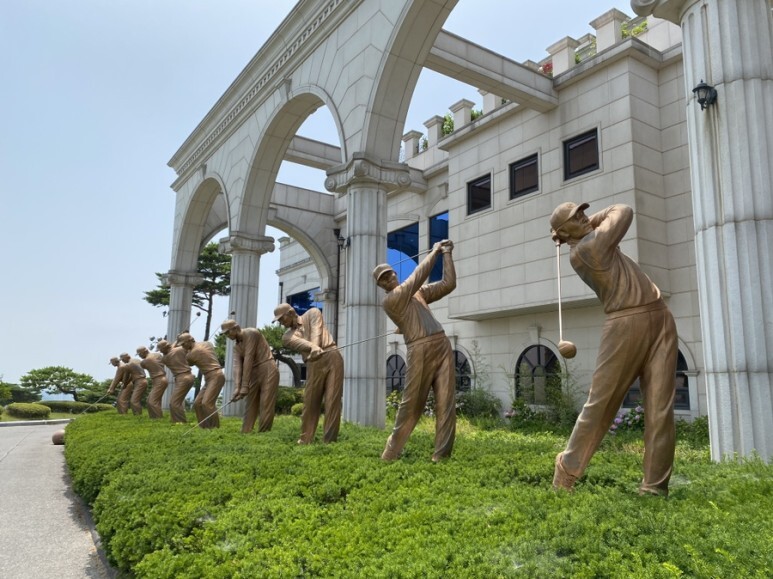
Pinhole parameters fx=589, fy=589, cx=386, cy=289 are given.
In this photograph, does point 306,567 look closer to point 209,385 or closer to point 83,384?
point 209,385

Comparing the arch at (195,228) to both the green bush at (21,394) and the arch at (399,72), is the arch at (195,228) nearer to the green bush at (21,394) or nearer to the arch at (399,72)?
the arch at (399,72)

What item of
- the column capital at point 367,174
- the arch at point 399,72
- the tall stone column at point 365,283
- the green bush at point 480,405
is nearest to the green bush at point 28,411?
the green bush at point 480,405

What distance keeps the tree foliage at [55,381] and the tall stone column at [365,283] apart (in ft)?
83.5

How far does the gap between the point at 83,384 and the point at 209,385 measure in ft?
77.0

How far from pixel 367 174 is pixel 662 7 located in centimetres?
573

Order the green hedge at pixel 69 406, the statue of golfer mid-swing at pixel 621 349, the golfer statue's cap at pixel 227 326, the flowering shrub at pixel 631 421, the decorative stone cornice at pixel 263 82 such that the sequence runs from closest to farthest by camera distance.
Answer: the statue of golfer mid-swing at pixel 621 349 → the golfer statue's cap at pixel 227 326 → the flowering shrub at pixel 631 421 → the decorative stone cornice at pixel 263 82 → the green hedge at pixel 69 406

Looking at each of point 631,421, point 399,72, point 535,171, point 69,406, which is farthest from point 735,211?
point 69,406

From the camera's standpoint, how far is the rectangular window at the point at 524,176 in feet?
48.1

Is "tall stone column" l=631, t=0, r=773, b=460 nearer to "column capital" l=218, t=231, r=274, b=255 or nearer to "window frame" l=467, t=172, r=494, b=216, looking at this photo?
"window frame" l=467, t=172, r=494, b=216

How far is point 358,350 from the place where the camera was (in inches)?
421

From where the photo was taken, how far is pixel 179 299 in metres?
23.2

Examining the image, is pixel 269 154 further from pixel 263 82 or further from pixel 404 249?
pixel 404 249

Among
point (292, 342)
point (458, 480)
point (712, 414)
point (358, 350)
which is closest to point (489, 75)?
point (358, 350)

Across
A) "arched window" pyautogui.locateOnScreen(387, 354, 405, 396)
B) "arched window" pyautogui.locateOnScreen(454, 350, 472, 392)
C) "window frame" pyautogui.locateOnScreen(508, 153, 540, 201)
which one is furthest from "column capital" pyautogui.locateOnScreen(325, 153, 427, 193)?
"arched window" pyautogui.locateOnScreen(387, 354, 405, 396)
